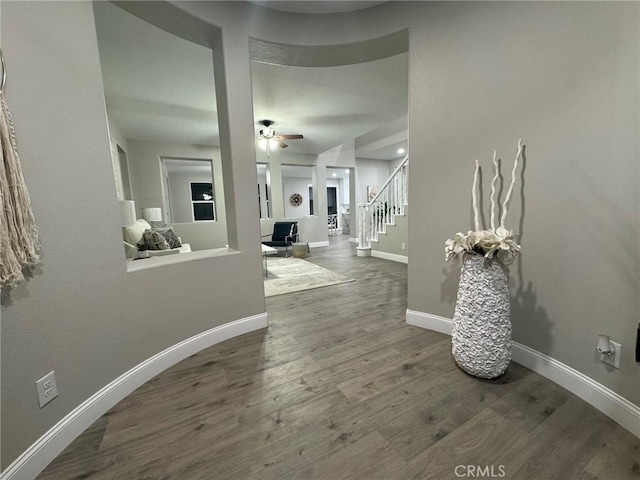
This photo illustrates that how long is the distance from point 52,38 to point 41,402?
1644 millimetres

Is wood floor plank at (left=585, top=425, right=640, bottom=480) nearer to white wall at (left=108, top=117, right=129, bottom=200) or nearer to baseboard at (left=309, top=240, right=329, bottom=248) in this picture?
white wall at (left=108, top=117, right=129, bottom=200)

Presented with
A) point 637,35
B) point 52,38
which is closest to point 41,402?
point 52,38

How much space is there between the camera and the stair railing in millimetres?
4793

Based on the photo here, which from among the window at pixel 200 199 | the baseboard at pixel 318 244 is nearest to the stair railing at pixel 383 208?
the baseboard at pixel 318 244

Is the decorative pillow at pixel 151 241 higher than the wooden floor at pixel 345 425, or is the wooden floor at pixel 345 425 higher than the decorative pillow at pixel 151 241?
the decorative pillow at pixel 151 241

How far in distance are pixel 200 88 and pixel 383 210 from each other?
3779 millimetres

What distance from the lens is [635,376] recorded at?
1.20 metres

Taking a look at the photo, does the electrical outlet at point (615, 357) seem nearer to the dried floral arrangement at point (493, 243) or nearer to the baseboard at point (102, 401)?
the dried floral arrangement at point (493, 243)

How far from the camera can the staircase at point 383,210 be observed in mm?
4797

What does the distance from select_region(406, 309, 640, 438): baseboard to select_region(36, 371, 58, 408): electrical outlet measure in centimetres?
257

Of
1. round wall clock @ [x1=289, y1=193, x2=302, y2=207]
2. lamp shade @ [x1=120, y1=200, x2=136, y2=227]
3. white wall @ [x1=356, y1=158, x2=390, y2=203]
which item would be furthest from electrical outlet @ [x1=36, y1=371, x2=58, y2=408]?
round wall clock @ [x1=289, y1=193, x2=302, y2=207]

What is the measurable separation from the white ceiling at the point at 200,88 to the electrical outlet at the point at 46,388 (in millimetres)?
2403

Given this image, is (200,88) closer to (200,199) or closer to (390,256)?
(390,256)

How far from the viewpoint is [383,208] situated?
5.39 m
